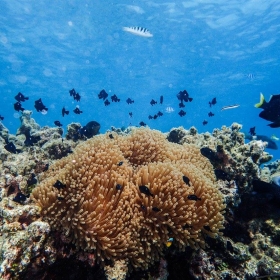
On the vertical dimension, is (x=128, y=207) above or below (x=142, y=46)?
below

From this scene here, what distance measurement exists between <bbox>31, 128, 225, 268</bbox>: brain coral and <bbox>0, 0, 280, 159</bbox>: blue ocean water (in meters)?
16.6

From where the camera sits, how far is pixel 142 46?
35969 millimetres

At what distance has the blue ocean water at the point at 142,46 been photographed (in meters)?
26.8

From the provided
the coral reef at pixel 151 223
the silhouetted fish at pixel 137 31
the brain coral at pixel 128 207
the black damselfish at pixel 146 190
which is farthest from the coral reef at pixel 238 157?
the silhouetted fish at pixel 137 31

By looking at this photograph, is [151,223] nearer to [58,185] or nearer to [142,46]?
[58,185]

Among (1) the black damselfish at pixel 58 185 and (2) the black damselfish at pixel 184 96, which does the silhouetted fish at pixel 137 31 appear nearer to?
(2) the black damselfish at pixel 184 96

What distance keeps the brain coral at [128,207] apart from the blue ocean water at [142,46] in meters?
16.6

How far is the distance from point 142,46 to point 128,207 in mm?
35735

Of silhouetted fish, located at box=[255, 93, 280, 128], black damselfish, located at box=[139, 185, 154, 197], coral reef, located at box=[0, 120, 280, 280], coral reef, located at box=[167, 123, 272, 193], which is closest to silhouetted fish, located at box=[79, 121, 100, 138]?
coral reef, located at box=[0, 120, 280, 280]

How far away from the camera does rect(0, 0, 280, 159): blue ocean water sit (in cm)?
2680

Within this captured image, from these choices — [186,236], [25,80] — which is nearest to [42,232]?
[186,236]

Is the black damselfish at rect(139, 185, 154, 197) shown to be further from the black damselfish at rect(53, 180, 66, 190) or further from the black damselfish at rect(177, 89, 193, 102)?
the black damselfish at rect(177, 89, 193, 102)

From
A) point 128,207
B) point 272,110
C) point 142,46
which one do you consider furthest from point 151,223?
point 142,46

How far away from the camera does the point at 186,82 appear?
1953 inches
